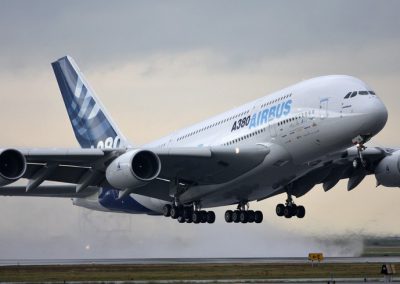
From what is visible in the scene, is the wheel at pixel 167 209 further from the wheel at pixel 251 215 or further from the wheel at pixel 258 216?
the wheel at pixel 258 216

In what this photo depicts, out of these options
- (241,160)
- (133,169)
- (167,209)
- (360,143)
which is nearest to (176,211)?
(167,209)

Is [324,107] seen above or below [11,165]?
above

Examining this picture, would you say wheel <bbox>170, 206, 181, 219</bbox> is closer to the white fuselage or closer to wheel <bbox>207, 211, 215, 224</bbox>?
the white fuselage

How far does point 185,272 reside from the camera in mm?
49594

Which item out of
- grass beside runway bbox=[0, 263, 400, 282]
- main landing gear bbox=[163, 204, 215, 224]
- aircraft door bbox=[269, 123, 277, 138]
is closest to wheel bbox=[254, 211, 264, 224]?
main landing gear bbox=[163, 204, 215, 224]

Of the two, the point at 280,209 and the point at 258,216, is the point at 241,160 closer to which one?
the point at 280,209

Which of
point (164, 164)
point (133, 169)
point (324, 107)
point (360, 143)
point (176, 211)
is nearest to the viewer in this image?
point (360, 143)

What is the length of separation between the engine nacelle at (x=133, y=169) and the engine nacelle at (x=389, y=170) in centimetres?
1354

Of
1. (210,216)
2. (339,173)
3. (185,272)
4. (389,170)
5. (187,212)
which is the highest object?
(339,173)

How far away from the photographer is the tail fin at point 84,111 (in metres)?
65.1

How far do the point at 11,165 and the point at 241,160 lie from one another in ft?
37.4

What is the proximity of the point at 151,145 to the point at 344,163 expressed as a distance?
44.8 feet

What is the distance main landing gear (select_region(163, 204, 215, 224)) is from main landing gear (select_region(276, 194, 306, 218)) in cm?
416

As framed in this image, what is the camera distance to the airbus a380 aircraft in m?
48.4
